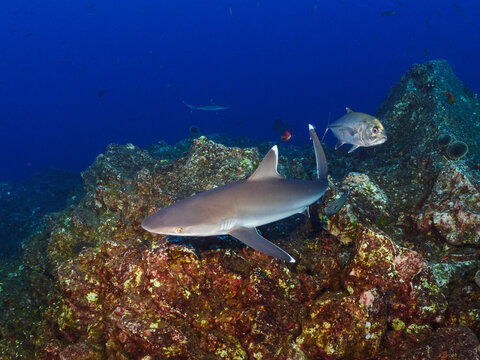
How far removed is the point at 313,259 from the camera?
5.20 m

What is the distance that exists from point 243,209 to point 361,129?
3747 millimetres

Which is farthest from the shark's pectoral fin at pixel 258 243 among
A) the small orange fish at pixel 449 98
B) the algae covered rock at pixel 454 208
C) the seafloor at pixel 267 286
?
the small orange fish at pixel 449 98

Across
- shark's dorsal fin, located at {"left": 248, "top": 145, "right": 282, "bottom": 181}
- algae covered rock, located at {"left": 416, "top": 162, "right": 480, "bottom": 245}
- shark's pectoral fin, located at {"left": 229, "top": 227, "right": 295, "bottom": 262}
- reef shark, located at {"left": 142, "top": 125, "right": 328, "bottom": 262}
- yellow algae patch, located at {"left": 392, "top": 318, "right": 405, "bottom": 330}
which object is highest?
shark's dorsal fin, located at {"left": 248, "top": 145, "right": 282, "bottom": 181}

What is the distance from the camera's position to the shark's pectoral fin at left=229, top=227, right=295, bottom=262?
3.61m

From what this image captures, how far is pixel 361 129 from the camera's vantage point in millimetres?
6270

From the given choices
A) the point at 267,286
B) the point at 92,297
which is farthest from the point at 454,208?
the point at 92,297

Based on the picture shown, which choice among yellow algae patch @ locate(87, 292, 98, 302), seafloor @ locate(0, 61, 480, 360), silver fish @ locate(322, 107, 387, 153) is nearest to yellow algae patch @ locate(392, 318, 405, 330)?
seafloor @ locate(0, 61, 480, 360)

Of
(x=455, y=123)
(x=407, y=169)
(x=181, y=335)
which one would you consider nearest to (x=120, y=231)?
(x=181, y=335)

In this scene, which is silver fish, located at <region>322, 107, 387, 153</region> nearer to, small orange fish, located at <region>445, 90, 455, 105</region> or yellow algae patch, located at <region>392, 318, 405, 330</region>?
yellow algae patch, located at <region>392, 318, 405, 330</region>

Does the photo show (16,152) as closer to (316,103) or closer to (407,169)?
(316,103)

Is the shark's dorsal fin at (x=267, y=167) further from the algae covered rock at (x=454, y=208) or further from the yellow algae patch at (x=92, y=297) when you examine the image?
the algae covered rock at (x=454, y=208)

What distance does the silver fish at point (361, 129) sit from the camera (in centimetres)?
617

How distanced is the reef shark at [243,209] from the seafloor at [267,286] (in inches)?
24.5

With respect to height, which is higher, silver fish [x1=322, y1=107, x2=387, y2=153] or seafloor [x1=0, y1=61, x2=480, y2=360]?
silver fish [x1=322, y1=107, x2=387, y2=153]
